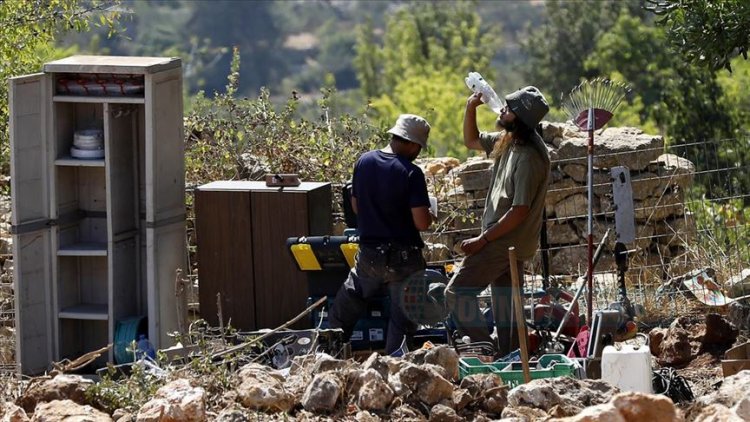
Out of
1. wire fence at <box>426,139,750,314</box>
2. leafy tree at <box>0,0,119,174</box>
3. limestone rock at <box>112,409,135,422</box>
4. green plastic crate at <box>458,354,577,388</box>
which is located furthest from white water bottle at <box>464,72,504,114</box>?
leafy tree at <box>0,0,119,174</box>

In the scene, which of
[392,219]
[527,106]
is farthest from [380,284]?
[527,106]

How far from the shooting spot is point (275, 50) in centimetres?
13700

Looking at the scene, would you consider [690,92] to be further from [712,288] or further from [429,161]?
[712,288]

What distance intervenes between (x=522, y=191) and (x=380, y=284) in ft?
3.59

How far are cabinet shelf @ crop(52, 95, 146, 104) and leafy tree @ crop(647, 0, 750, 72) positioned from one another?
3.41 metres

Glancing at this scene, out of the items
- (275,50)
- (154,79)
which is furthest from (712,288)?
(275,50)

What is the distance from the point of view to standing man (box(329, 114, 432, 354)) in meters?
8.55

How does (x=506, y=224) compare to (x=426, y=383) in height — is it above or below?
above

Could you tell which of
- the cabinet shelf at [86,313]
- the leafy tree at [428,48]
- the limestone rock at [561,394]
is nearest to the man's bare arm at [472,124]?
the limestone rock at [561,394]

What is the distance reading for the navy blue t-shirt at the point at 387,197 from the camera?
28.0 feet

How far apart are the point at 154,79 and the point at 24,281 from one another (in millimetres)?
1651

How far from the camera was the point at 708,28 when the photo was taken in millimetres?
9320

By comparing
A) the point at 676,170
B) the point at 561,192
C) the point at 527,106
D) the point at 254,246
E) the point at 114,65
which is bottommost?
the point at 254,246

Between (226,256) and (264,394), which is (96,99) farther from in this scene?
(264,394)
